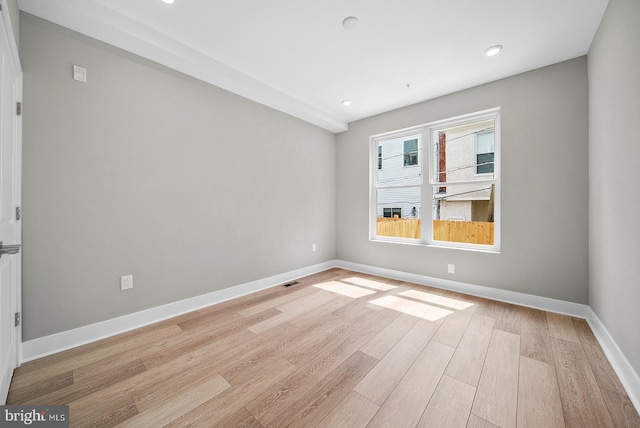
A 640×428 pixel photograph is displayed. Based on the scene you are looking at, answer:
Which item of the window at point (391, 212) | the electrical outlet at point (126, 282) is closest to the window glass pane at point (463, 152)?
the window at point (391, 212)

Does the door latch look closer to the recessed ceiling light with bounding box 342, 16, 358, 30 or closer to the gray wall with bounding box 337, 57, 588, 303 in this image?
the recessed ceiling light with bounding box 342, 16, 358, 30

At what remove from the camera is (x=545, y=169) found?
2.67m

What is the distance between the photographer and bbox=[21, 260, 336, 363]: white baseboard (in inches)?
71.7

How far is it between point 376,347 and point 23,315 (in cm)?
264

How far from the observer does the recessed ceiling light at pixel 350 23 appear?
6.65 ft

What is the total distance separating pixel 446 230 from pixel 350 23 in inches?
110

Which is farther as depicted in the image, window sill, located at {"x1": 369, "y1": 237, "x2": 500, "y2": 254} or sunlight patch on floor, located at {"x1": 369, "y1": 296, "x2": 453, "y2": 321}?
window sill, located at {"x1": 369, "y1": 237, "x2": 500, "y2": 254}

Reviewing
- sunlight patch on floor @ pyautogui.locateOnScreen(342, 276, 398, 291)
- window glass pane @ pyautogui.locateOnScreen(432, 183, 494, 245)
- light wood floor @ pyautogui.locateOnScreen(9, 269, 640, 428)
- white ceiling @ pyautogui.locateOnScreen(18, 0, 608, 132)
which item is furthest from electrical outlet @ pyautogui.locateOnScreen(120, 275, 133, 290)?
window glass pane @ pyautogui.locateOnScreen(432, 183, 494, 245)

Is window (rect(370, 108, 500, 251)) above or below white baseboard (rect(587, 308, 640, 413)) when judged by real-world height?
above

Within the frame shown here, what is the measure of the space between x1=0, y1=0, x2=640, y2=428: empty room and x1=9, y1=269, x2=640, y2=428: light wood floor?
0.05 feet

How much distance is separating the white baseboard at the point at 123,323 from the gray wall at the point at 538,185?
2728 millimetres

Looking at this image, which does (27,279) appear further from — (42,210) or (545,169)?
(545,169)

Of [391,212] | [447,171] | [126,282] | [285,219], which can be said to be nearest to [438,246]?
[391,212]

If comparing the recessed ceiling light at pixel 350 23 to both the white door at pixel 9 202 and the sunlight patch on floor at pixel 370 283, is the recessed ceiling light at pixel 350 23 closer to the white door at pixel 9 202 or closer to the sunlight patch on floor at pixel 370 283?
the white door at pixel 9 202
